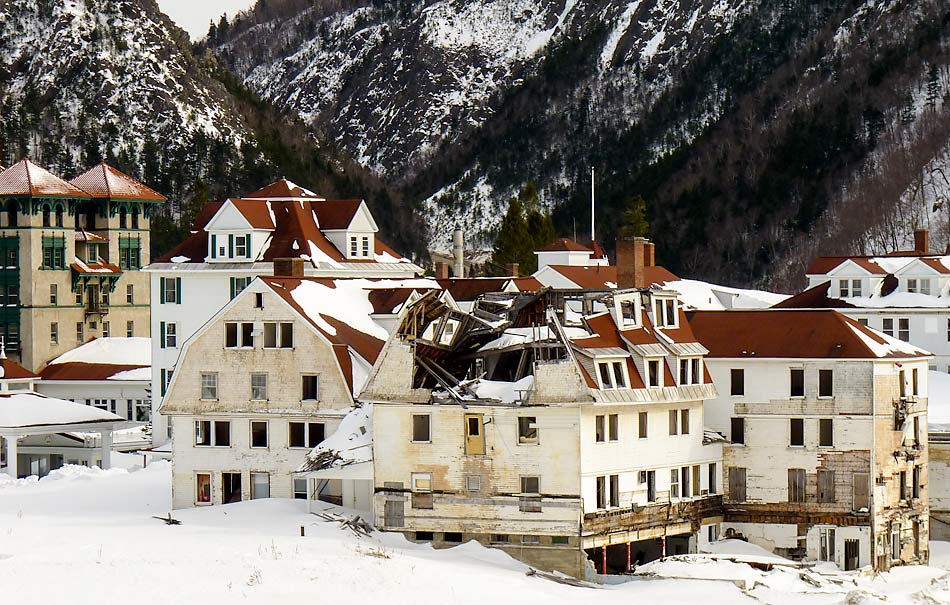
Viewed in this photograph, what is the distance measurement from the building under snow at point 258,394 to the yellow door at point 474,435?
7.96m

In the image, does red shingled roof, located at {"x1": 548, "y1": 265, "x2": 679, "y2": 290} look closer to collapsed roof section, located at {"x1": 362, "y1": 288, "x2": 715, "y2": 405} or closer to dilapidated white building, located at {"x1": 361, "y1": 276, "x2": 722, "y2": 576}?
collapsed roof section, located at {"x1": 362, "y1": 288, "x2": 715, "y2": 405}

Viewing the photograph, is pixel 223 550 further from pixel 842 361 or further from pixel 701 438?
pixel 842 361

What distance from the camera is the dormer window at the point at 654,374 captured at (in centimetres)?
6762

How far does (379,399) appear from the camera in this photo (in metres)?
66.4

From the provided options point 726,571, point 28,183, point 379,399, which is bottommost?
point 726,571

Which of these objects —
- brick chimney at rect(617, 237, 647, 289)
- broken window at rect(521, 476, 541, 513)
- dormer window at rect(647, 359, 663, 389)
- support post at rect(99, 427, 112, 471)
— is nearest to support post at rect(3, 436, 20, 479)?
support post at rect(99, 427, 112, 471)

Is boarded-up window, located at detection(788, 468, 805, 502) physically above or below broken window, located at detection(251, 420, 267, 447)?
below

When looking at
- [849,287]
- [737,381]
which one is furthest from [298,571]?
[849,287]

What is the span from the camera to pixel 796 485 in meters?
70.6

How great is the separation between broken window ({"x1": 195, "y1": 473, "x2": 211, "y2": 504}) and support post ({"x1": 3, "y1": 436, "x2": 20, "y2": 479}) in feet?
72.3

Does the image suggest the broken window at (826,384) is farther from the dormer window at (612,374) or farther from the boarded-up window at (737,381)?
the dormer window at (612,374)

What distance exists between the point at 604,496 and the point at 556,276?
5981 centimetres

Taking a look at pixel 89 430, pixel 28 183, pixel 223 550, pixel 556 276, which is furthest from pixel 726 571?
pixel 28 183

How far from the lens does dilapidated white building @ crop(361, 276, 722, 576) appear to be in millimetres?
64438
